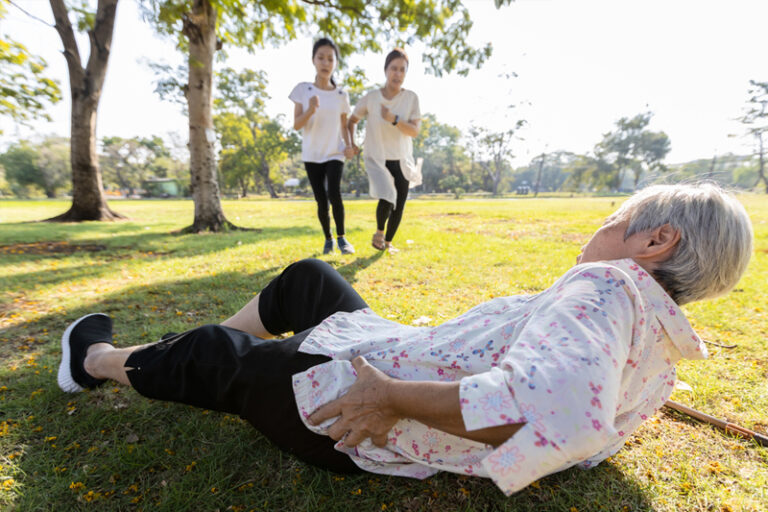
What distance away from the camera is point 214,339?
1.33 meters

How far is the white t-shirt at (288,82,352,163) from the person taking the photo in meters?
4.78

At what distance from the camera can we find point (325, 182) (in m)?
5.10

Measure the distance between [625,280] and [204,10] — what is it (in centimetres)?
881

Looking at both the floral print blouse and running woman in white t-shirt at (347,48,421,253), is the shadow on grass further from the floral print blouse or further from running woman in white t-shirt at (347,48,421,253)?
the floral print blouse

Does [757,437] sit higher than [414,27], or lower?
lower

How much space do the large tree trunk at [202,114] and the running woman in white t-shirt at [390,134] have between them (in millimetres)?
4126

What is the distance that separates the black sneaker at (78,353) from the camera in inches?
72.2

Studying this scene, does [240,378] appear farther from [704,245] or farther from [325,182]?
[325,182]

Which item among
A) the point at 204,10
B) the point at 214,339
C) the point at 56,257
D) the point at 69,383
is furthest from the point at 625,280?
the point at 204,10

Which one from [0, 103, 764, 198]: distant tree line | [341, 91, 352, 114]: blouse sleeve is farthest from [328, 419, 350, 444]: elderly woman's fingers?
[0, 103, 764, 198]: distant tree line

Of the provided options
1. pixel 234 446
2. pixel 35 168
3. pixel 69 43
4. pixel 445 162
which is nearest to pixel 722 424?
pixel 234 446

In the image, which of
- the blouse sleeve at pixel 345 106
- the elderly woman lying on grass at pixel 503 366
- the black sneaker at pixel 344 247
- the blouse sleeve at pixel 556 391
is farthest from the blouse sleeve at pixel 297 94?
the blouse sleeve at pixel 556 391

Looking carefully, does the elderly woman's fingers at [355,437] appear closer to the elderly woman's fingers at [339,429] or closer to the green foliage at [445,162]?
the elderly woman's fingers at [339,429]

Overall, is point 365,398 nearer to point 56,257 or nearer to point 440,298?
point 440,298
